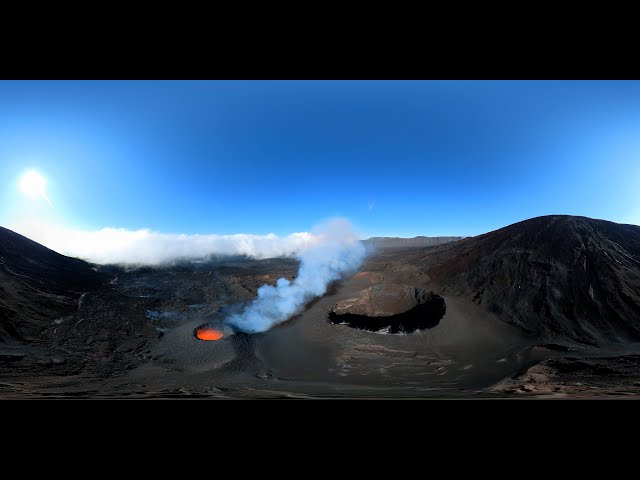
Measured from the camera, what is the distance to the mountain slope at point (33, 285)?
13413 mm

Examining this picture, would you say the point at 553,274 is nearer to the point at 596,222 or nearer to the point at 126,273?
the point at 596,222

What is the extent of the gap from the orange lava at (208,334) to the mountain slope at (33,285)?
7.55m

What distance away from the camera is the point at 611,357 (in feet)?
36.2

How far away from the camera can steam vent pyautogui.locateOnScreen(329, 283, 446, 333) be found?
17156 millimetres

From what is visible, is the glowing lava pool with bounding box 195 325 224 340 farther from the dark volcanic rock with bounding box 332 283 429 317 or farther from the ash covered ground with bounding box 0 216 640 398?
the dark volcanic rock with bounding box 332 283 429 317

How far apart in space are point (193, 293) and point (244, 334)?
37.2 feet

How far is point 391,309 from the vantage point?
63.5ft

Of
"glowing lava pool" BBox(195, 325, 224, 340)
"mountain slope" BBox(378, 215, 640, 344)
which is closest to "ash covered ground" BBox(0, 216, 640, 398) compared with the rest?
"mountain slope" BBox(378, 215, 640, 344)

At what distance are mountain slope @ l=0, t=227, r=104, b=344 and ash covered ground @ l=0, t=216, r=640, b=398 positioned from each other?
4.1 inches

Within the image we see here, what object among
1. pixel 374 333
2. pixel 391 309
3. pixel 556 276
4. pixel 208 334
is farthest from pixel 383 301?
pixel 208 334

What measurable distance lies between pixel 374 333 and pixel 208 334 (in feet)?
32.9

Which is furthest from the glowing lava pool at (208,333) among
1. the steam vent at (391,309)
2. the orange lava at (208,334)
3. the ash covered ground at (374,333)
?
the steam vent at (391,309)

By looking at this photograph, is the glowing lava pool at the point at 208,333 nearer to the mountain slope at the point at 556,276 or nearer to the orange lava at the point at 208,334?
the orange lava at the point at 208,334
